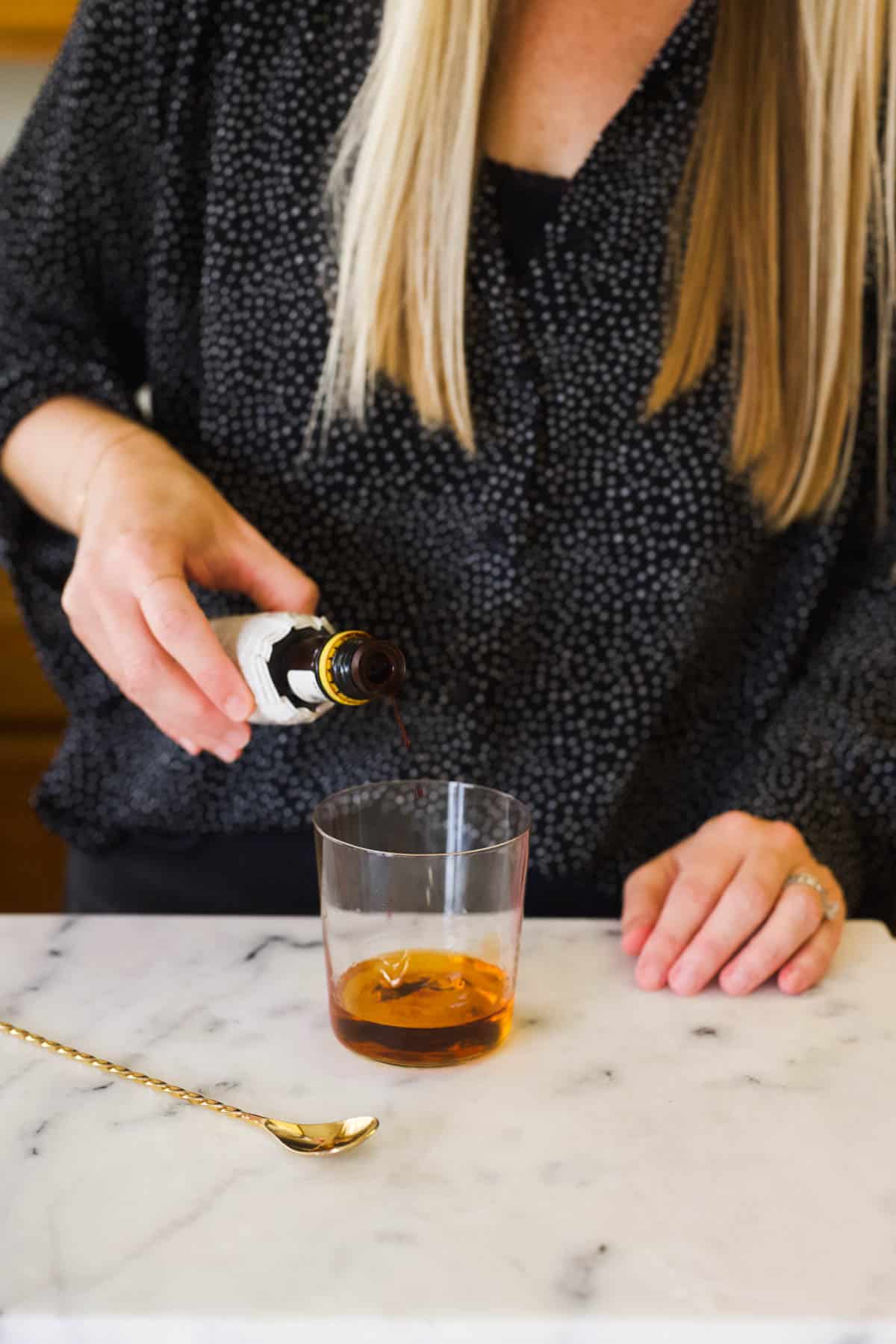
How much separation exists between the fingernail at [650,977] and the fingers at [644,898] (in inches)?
1.3

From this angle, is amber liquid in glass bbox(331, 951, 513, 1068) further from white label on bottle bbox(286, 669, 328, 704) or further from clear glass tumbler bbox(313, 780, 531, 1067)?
white label on bottle bbox(286, 669, 328, 704)

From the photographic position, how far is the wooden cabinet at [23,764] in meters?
1.78

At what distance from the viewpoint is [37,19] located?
5.99ft

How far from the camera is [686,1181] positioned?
20.5 inches

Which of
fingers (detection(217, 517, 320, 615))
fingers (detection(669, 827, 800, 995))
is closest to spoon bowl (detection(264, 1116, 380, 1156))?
fingers (detection(669, 827, 800, 995))

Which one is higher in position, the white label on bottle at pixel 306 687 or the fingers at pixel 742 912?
the white label on bottle at pixel 306 687

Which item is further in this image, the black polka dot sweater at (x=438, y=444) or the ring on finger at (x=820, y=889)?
the black polka dot sweater at (x=438, y=444)

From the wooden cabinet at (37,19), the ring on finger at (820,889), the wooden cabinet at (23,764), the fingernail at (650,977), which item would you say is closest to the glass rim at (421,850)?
the fingernail at (650,977)

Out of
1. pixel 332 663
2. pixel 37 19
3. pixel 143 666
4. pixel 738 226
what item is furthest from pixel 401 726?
pixel 37 19

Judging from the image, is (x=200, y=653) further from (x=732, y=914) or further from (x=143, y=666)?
(x=732, y=914)

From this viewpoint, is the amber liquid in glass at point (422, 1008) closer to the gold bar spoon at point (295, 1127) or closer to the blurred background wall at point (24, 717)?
the gold bar spoon at point (295, 1127)

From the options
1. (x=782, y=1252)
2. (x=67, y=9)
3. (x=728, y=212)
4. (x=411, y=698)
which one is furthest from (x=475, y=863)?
(x=67, y=9)

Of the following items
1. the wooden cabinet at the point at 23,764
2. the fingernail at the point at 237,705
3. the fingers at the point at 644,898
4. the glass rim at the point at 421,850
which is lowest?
the wooden cabinet at the point at 23,764

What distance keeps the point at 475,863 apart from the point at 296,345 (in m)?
0.50
